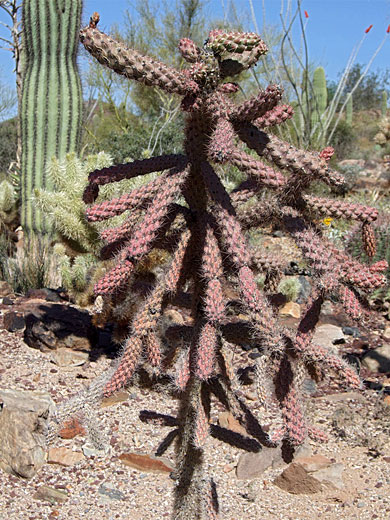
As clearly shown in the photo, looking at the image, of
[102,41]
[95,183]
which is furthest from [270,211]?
[102,41]

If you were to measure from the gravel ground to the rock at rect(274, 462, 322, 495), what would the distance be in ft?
0.13

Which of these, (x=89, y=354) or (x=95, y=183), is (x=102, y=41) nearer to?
(x=95, y=183)

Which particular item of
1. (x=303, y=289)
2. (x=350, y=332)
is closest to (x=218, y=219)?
(x=350, y=332)

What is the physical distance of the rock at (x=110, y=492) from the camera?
142 inches

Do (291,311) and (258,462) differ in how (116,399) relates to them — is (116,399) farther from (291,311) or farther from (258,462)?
(291,311)

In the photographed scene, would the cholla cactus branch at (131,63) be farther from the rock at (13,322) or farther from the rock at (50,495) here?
the rock at (13,322)

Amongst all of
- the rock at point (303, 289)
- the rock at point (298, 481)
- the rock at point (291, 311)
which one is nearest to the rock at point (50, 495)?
the rock at point (298, 481)

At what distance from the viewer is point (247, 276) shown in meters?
1.74

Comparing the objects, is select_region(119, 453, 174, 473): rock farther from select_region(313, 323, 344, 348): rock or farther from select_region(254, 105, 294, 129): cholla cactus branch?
select_region(254, 105, 294, 129): cholla cactus branch

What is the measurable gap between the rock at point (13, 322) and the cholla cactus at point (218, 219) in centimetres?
397

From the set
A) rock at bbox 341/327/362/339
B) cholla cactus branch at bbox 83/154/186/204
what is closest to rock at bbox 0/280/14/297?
rock at bbox 341/327/362/339

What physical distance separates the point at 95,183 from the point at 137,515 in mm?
2297

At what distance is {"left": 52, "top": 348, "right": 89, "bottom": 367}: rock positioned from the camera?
16.9 ft

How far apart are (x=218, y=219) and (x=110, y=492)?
2496 mm
